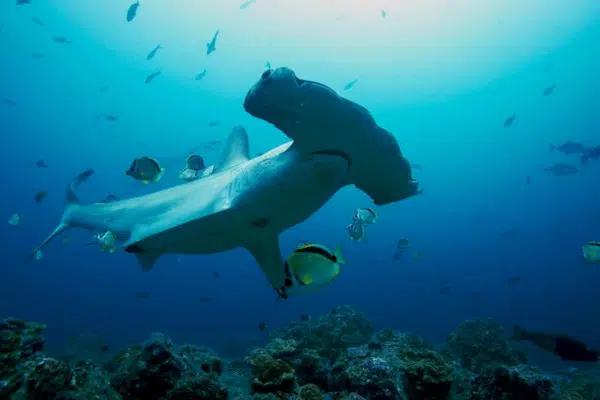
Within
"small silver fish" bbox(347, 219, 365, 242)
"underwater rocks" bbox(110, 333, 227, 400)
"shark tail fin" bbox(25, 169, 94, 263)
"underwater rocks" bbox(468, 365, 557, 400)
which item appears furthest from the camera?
"small silver fish" bbox(347, 219, 365, 242)

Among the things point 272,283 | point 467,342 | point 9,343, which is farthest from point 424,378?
point 467,342

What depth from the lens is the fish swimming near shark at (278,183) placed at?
7.82ft

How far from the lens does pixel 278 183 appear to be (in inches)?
110

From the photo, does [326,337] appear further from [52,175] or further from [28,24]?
[52,175]

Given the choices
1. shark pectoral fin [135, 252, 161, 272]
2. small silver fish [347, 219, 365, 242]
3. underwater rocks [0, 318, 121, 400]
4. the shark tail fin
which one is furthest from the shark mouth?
small silver fish [347, 219, 365, 242]

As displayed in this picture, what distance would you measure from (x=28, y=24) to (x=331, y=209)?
2561 inches

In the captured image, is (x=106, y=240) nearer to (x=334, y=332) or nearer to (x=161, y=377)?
(x=161, y=377)

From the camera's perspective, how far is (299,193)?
9.44 ft

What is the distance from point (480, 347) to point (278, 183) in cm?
1088

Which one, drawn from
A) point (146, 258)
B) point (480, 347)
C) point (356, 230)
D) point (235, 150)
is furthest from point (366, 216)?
point (480, 347)

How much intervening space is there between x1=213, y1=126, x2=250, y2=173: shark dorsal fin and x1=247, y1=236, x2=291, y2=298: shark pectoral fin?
3.92ft

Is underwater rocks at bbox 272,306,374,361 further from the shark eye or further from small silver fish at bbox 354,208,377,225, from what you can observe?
the shark eye

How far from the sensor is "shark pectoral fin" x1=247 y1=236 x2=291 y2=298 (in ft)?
13.3

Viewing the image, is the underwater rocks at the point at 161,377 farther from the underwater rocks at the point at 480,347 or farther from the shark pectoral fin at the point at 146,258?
the underwater rocks at the point at 480,347
